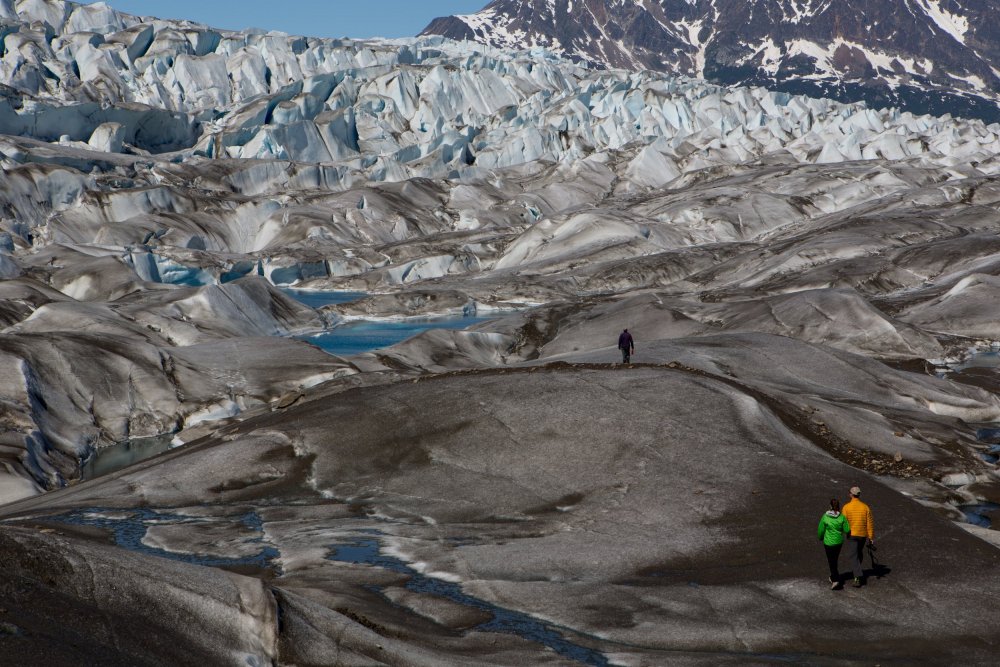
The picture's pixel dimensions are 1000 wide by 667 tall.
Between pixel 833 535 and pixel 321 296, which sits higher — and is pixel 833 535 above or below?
below

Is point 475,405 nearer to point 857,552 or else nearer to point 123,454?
point 857,552

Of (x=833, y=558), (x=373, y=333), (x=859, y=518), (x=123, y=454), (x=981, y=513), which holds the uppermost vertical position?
(x=373, y=333)

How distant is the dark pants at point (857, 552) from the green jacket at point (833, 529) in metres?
0.21

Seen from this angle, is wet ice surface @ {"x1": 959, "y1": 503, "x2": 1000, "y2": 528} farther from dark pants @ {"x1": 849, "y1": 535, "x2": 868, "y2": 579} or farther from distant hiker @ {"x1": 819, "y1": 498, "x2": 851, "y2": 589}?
distant hiker @ {"x1": 819, "y1": 498, "x2": 851, "y2": 589}

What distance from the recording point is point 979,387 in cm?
3700

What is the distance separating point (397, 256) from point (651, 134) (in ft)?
183

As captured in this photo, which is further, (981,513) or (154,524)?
(981,513)

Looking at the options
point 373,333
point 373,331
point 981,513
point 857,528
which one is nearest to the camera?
point 857,528

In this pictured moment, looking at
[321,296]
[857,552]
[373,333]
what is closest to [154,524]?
[857,552]

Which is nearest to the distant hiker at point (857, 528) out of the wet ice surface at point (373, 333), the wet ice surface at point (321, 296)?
the wet ice surface at point (373, 333)

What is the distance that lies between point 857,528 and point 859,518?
0.17m

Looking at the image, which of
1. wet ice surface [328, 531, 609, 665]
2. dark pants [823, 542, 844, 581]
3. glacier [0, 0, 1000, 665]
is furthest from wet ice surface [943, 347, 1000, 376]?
wet ice surface [328, 531, 609, 665]

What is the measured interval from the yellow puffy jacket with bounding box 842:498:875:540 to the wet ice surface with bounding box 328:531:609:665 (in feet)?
15.2

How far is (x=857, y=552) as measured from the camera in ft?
51.9
